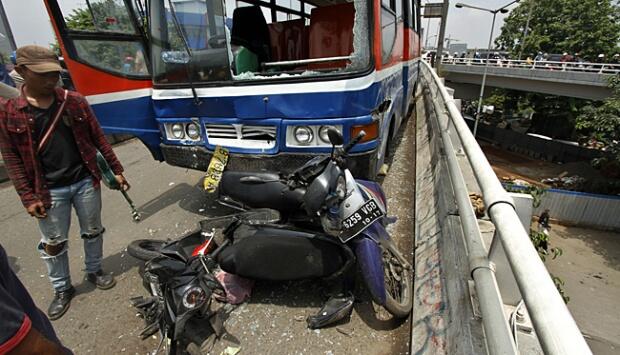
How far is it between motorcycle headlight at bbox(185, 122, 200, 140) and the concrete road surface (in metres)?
1.02

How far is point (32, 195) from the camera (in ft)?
7.13

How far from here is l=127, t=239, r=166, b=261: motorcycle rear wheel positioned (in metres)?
2.57

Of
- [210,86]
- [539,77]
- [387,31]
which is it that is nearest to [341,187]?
[210,86]

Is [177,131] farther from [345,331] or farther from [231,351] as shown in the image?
[345,331]

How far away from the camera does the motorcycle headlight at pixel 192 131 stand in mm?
3275

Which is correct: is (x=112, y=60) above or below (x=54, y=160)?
above

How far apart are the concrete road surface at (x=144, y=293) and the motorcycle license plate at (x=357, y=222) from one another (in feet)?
2.04

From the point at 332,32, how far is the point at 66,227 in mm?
3747

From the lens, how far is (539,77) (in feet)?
68.2

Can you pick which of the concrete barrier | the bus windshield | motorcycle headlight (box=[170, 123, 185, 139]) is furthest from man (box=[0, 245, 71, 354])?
→ the concrete barrier

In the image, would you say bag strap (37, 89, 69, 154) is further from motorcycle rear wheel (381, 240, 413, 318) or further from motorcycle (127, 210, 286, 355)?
motorcycle rear wheel (381, 240, 413, 318)

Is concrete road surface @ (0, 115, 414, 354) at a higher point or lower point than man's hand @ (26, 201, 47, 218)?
lower

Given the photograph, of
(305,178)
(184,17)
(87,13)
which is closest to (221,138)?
(184,17)

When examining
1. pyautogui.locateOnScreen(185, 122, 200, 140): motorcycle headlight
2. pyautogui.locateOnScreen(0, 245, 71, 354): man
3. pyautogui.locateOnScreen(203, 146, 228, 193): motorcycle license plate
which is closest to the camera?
pyautogui.locateOnScreen(0, 245, 71, 354): man
